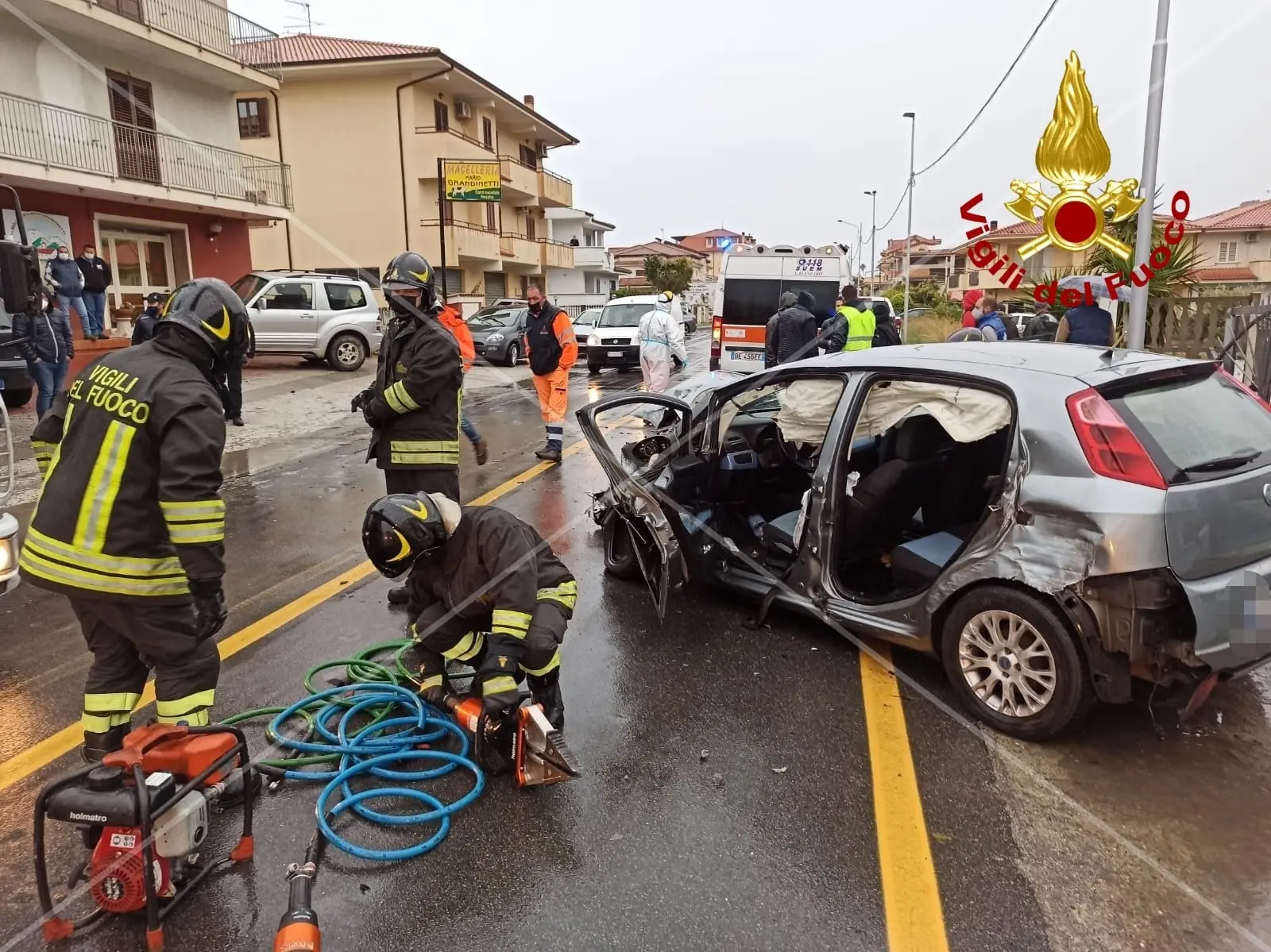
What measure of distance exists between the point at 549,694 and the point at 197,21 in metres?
20.1

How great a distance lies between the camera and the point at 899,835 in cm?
277

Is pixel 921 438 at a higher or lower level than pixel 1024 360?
lower

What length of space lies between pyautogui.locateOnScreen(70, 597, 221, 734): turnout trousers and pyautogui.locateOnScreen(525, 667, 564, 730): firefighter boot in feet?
3.66

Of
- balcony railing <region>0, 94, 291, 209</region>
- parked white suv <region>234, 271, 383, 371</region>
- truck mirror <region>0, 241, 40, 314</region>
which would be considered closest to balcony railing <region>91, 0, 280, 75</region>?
balcony railing <region>0, 94, 291, 209</region>

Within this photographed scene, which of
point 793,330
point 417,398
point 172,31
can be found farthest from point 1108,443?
point 172,31

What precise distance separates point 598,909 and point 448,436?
288 centimetres

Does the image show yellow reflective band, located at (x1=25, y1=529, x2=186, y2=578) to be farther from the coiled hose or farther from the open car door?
the open car door

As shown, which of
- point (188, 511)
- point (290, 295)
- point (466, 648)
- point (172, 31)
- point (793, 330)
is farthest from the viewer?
point (172, 31)

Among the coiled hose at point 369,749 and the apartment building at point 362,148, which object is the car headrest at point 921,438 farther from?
the apartment building at point 362,148

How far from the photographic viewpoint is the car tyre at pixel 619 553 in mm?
5121

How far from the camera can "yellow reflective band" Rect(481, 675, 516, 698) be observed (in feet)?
9.98

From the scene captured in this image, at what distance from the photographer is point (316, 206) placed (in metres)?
29.6

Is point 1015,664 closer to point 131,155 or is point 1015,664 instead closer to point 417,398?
point 417,398

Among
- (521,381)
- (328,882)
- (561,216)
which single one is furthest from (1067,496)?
(561,216)
